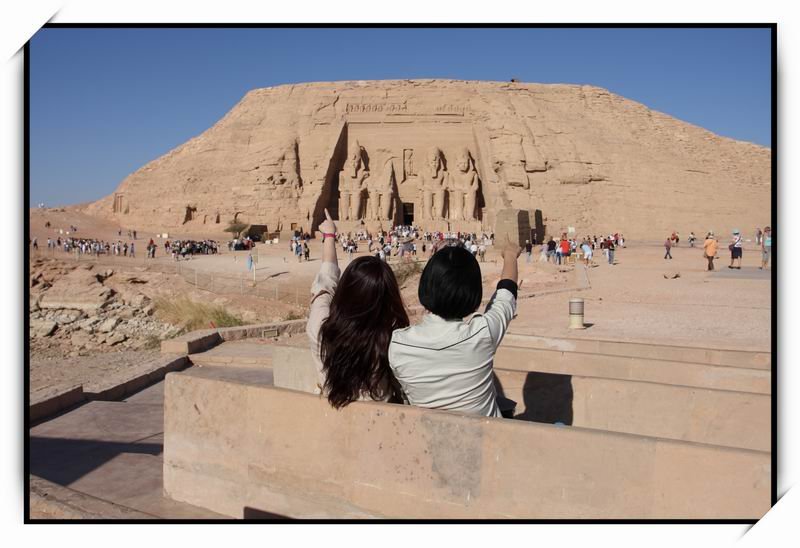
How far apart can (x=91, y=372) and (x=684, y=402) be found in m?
6.81

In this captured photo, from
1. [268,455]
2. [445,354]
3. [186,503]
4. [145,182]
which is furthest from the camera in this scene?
[145,182]

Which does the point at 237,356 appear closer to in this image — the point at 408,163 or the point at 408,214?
the point at 408,214

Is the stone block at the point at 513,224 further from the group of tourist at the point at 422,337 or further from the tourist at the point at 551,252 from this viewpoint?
the group of tourist at the point at 422,337

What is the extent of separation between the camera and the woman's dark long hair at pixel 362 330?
9.41ft

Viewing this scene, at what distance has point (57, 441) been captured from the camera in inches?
188

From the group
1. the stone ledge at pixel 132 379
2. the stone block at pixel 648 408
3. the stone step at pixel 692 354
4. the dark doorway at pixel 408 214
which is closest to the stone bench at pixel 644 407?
the stone block at pixel 648 408

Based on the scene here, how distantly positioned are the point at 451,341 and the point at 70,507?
1.97 m

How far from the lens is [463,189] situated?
113 feet

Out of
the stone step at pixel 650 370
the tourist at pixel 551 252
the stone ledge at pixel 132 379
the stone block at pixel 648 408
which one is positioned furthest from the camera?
the tourist at pixel 551 252

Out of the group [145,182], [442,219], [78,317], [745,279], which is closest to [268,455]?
[745,279]

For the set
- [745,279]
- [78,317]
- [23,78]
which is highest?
[23,78]

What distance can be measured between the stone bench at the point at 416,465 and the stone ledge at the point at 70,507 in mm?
286

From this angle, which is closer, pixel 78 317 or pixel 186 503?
pixel 186 503

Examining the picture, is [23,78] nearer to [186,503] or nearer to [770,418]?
[186,503]
